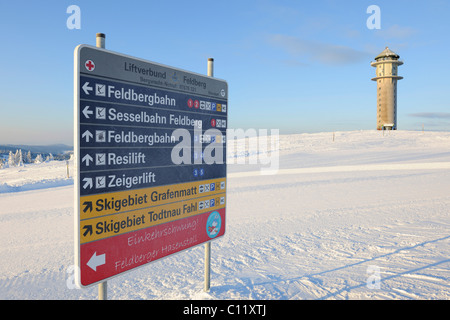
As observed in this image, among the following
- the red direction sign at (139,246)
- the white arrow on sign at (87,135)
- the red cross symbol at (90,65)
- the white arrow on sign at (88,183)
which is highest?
the red cross symbol at (90,65)

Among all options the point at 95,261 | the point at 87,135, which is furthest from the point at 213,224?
the point at 87,135

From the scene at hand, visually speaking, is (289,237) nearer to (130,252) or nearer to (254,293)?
(254,293)

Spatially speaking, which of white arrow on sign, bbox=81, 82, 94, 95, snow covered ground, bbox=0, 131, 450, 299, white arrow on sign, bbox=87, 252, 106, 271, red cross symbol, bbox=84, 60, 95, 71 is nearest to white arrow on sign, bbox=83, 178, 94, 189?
white arrow on sign, bbox=87, 252, 106, 271

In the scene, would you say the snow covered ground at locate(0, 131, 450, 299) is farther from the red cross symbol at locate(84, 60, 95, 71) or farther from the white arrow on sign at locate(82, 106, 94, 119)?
the red cross symbol at locate(84, 60, 95, 71)

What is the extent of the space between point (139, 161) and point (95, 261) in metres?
0.94

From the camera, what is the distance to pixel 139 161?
2.67 m

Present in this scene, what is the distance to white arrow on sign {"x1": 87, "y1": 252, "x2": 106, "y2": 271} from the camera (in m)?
2.30

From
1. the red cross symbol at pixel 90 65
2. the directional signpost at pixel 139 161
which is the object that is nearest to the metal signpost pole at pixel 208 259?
the directional signpost at pixel 139 161

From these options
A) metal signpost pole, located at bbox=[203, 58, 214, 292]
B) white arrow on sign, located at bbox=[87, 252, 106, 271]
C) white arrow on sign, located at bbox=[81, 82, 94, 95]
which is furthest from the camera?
metal signpost pole, located at bbox=[203, 58, 214, 292]

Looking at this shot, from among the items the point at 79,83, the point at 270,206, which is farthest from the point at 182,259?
the point at 270,206

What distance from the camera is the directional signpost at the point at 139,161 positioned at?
224cm

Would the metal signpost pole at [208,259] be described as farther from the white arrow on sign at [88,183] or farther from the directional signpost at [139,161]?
the white arrow on sign at [88,183]

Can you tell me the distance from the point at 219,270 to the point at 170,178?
1.89 m
